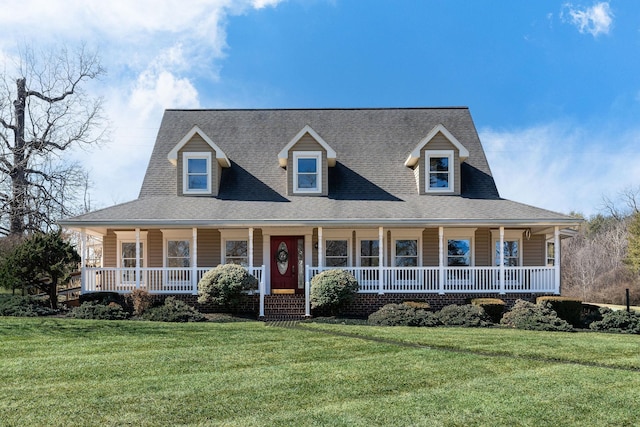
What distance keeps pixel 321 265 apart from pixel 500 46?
49.9 ft

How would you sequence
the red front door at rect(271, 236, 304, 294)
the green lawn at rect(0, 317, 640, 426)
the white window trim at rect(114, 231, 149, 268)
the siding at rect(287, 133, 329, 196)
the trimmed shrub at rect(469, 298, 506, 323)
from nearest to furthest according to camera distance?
the green lawn at rect(0, 317, 640, 426) < the trimmed shrub at rect(469, 298, 506, 323) < the red front door at rect(271, 236, 304, 294) < the white window trim at rect(114, 231, 149, 268) < the siding at rect(287, 133, 329, 196)

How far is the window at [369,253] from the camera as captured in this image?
20.0 meters

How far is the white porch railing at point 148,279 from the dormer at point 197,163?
3.33m

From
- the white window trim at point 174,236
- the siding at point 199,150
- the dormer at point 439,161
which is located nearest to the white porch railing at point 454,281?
the dormer at point 439,161

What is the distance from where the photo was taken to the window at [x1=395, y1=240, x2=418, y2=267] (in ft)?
65.6

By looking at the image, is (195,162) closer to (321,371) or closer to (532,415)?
(321,371)

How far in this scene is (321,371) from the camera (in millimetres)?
8875

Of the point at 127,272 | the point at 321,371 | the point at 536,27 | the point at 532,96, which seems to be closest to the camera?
the point at 321,371

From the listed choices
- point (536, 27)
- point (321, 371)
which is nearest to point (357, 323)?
point (321, 371)

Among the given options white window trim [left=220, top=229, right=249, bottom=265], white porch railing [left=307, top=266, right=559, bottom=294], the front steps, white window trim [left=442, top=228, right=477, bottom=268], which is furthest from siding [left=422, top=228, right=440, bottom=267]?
white window trim [left=220, top=229, right=249, bottom=265]

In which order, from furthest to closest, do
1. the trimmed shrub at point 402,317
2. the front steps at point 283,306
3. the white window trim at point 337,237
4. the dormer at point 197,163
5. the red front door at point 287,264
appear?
the dormer at point 197,163 → the white window trim at point 337,237 → the red front door at point 287,264 → the front steps at point 283,306 → the trimmed shrub at point 402,317

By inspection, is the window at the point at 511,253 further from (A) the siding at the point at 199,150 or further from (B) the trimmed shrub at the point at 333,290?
(A) the siding at the point at 199,150

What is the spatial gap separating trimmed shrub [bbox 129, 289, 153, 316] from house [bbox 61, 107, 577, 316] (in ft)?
2.78

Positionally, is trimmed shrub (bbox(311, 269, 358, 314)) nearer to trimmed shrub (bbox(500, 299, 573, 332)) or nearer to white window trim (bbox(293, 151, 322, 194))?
white window trim (bbox(293, 151, 322, 194))
